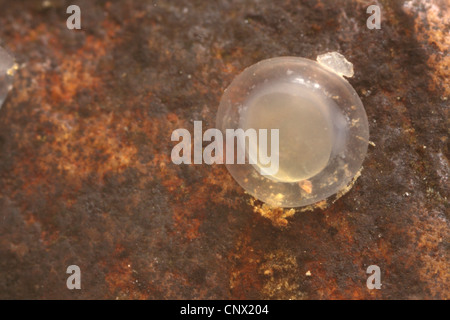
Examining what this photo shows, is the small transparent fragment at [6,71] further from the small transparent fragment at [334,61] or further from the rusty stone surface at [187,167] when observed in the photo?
the small transparent fragment at [334,61]

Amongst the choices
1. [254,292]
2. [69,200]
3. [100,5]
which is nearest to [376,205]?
[254,292]
